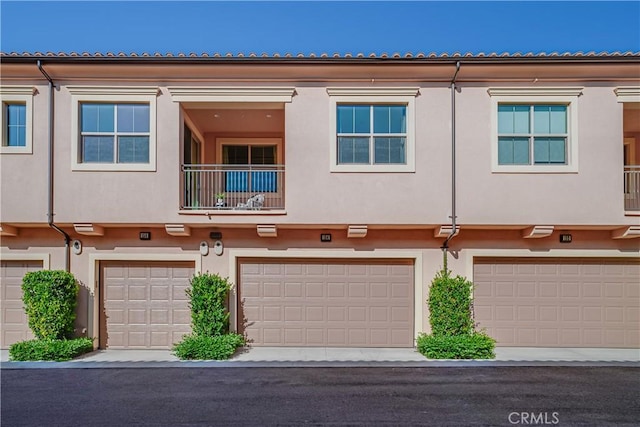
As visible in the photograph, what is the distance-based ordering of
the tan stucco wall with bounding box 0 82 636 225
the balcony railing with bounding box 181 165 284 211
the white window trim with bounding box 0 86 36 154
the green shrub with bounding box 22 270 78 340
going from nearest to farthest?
the green shrub with bounding box 22 270 78 340 → the tan stucco wall with bounding box 0 82 636 225 → the white window trim with bounding box 0 86 36 154 → the balcony railing with bounding box 181 165 284 211

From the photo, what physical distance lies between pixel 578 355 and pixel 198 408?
8.25 m

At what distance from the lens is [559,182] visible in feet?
30.2

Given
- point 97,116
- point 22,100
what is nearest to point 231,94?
point 97,116

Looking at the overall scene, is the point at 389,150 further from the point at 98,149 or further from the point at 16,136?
the point at 16,136

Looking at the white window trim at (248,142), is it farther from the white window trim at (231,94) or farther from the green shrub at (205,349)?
the green shrub at (205,349)

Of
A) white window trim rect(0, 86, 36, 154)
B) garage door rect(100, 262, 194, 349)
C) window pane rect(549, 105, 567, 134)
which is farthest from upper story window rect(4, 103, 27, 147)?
window pane rect(549, 105, 567, 134)

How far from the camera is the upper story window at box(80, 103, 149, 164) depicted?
31.1ft

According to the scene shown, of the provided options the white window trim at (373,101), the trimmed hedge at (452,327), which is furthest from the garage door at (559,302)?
the white window trim at (373,101)

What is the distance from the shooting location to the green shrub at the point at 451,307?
9.24 m

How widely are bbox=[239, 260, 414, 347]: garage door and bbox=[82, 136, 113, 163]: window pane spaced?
4040mm

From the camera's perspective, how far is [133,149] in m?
9.48

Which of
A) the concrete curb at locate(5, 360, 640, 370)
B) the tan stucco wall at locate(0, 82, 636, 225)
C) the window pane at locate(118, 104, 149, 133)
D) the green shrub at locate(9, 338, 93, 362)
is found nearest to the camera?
the concrete curb at locate(5, 360, 640, 370)

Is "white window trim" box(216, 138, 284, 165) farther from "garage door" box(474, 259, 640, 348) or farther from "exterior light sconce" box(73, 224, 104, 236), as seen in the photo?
"garage door" box(474, 259, 640, 348)

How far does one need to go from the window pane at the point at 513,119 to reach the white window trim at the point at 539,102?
0.13m
